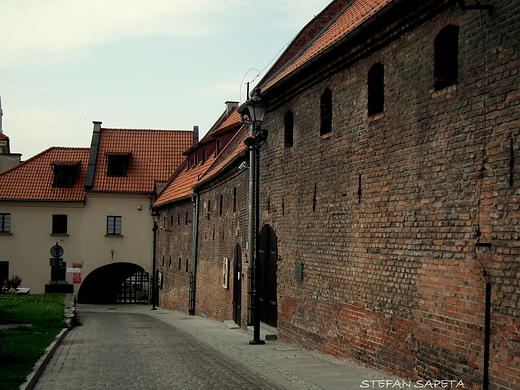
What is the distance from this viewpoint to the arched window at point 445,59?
9.56 metres

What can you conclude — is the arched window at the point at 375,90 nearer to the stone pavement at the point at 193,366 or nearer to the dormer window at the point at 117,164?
the stone pavement at the point at 193,366

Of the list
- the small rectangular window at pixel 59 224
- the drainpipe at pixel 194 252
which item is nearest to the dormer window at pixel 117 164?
the small rectangular window at pixel 59 224

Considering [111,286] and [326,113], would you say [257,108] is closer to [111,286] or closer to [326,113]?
[326,113]

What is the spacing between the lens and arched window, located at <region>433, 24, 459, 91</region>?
9.56 meters

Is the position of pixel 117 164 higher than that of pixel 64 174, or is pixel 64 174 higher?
pixel 117 164

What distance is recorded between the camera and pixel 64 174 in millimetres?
46375

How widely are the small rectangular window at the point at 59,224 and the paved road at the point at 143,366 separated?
2729 cm

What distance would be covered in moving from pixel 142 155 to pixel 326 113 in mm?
35382

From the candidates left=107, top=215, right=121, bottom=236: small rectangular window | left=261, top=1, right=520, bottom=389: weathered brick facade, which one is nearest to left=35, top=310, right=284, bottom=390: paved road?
left=261, top=1, right=520, bottom=389: weathered brick facade

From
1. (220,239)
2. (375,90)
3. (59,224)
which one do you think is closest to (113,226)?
(59,224)

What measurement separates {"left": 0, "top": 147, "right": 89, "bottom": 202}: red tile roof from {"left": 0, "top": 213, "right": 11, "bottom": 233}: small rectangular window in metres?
1.22

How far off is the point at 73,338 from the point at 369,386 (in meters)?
10.9

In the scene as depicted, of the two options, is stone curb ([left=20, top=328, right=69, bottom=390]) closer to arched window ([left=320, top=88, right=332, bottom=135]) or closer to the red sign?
arched window ([left=320, top=88, right=332, bottom=135])

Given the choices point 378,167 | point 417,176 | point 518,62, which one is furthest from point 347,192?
point 518,62
